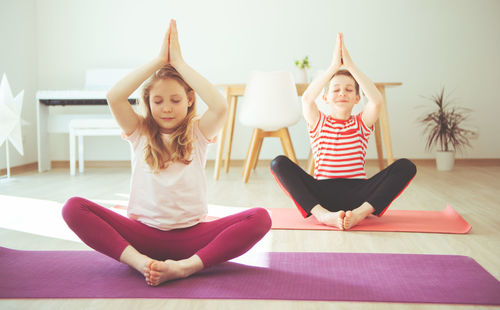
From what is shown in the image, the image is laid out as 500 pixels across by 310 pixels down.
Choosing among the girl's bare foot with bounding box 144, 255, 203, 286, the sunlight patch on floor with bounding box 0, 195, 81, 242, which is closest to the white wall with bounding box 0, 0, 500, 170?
the sunlight patch on floor with bounding box 0, 195, 81, 242

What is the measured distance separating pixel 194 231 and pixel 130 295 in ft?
0.97

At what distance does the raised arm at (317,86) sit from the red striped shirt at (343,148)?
8 cm

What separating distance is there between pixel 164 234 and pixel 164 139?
11.3 inches

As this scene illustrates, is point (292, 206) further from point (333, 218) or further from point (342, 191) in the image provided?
point (333, 218)

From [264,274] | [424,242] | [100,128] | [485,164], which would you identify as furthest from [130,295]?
[485,164]

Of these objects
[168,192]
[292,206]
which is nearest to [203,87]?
[168,192]

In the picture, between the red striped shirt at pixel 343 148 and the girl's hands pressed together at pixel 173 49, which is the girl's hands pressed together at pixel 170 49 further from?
the red striped shirt at pixel 343 148

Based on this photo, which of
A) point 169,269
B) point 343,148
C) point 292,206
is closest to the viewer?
point 169,269

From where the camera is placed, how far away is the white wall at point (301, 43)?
4.52 meters

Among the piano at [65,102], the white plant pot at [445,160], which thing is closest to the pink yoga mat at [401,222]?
the white plant pot at [445,160]

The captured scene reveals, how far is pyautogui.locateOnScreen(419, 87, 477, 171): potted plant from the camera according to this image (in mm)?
4199

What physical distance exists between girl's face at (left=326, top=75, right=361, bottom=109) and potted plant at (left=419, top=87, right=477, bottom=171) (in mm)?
2318

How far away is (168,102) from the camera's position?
1.48 metres

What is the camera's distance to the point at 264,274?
1.40 meters
